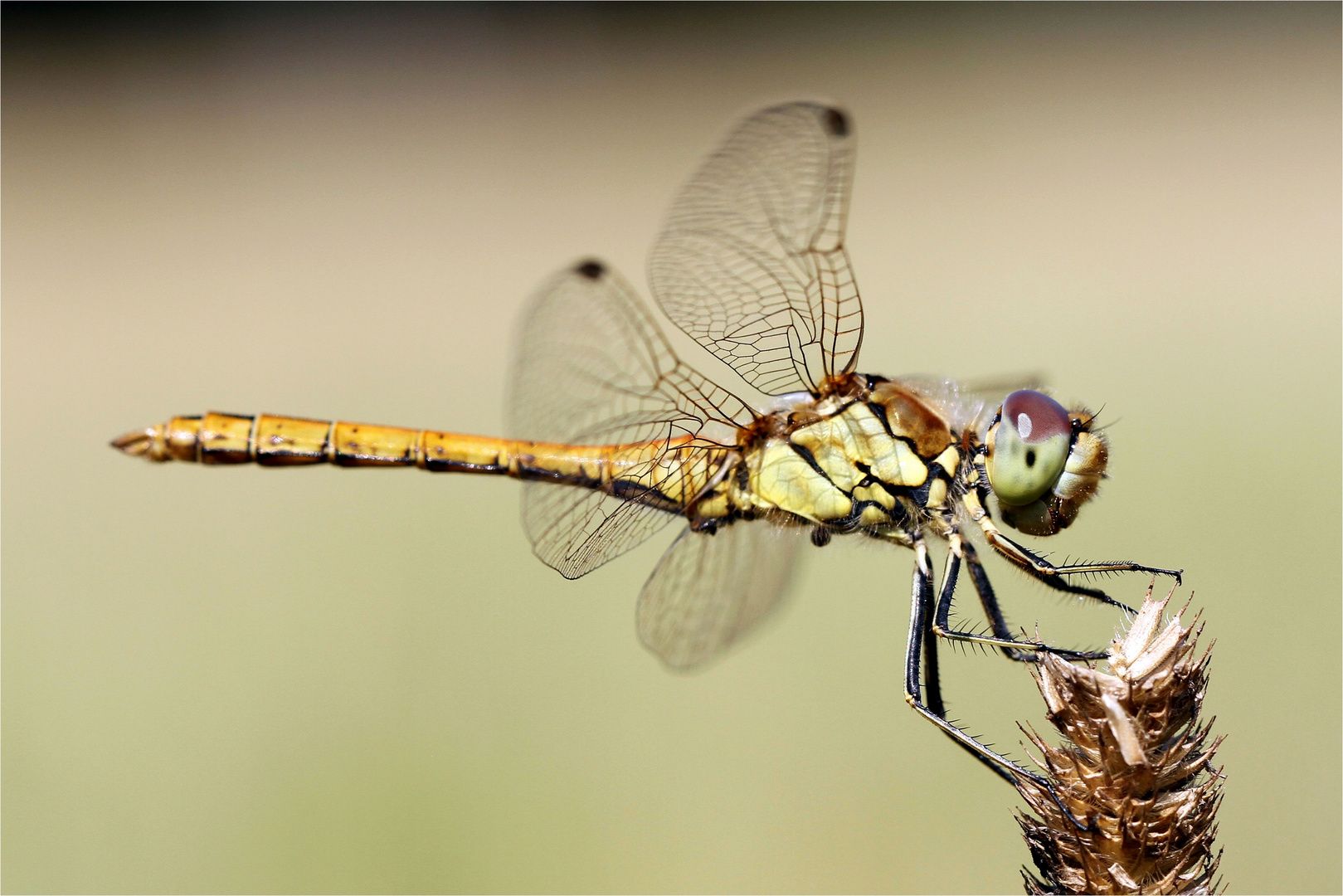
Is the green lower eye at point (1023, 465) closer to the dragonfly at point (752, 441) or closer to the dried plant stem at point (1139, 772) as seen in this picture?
the dragonfly at point (752, 441)

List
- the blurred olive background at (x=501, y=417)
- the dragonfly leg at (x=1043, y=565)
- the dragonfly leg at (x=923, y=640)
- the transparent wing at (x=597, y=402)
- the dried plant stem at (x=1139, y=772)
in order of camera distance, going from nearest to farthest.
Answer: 1. the dried plant stem at (x=1139, y=772)
2. the dragonfly leg at (x=1043, y=565)
3. the dragonfly leg at (x=923, y=640)
4. the transparent wing at (x=597, y=402)
5. the blurred olive background at (x=501, y=417)

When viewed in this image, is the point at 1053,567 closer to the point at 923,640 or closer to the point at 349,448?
the point at 923,640

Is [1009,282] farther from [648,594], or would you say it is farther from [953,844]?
[648,594]

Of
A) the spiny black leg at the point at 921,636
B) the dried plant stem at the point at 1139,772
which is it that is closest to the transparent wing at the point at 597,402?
the spiny black leg at the point at 921,636

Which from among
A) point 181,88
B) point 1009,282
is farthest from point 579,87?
point 1009,282

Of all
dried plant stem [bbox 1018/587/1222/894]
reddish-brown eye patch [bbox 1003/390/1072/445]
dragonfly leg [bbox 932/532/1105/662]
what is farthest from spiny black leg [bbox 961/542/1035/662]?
dried plant stem [bbox 1018/587/1222/894]

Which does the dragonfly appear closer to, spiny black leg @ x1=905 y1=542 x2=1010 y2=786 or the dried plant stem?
spiny black leg @ x1=905 y1=542 x2=1010 y2=786
